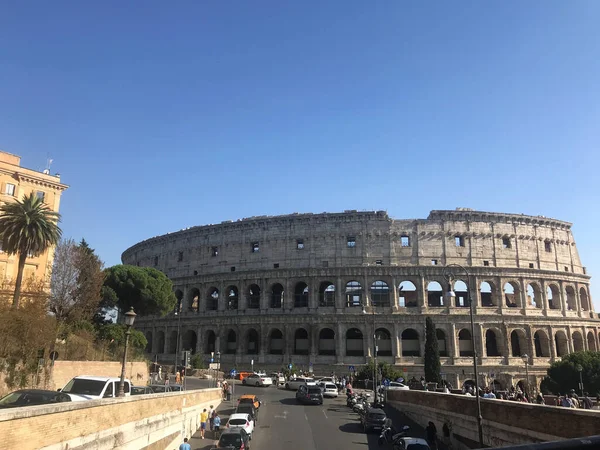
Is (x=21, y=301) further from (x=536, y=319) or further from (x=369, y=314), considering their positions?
(x=536, y=319)

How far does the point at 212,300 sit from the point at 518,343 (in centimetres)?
4215

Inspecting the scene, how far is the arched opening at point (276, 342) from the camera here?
6047cm

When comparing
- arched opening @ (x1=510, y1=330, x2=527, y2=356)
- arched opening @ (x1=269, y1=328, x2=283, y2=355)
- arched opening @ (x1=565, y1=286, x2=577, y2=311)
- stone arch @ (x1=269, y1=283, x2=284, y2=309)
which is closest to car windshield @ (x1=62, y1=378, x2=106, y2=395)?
arched opening @ (x1=269, y1=328, x2=283, y2=355)

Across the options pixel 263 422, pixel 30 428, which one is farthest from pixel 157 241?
pixel 30 428

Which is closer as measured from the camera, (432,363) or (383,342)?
(432,363)

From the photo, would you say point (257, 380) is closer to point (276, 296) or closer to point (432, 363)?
point (276, 296)

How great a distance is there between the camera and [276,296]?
208ft

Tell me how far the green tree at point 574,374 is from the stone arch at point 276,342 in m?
31.6

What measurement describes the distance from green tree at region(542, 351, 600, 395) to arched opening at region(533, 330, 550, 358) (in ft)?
28.9

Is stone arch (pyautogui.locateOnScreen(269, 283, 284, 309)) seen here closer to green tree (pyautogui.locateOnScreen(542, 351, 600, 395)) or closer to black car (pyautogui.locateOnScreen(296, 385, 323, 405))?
black car (pyautogui.locateOnScreen(296, 385, 323, 405))

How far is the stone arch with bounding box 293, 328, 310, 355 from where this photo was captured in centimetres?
5896

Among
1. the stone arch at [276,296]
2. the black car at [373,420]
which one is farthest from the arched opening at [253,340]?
the black car at [373,420]

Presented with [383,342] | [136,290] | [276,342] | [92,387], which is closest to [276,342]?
[276,342]

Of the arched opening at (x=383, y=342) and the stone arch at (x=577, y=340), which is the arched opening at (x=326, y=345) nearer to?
the arched opening at (x=383, y=342)
